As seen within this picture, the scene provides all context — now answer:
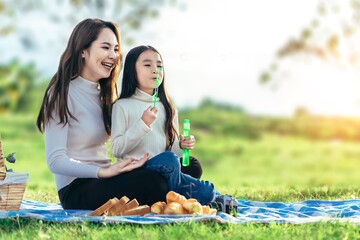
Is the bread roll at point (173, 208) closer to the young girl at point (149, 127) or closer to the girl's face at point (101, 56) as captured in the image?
the young girl at point (149, 127)

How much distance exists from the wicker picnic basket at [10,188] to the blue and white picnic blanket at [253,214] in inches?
2.1

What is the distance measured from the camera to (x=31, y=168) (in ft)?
29.5

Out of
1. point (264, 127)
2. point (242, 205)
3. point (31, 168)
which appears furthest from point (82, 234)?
point (264, 127)

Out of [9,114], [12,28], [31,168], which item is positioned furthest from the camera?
[9,114]

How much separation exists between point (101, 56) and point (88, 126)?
0.41m

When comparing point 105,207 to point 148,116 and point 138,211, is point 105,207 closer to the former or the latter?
point 138,211

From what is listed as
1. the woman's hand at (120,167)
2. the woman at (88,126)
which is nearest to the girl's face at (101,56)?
the woman at (88,126)

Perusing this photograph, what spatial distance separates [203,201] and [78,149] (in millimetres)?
774

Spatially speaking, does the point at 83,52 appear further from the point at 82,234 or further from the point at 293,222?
the point at 293,222

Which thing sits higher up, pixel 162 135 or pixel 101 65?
pixel 101 65

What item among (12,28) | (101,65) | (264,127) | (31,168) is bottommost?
(31,168)

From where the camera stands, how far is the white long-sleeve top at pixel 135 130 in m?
2.52

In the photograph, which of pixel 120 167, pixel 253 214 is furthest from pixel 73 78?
pixel 253 214

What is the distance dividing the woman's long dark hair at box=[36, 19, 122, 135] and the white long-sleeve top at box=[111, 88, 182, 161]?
12 centimetres
